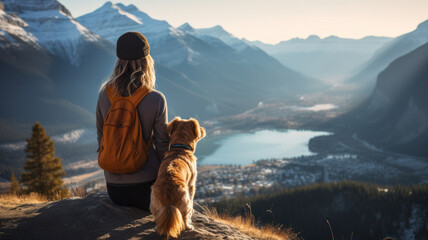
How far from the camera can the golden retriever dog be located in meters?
4.52

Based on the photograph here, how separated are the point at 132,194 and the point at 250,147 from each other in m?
154

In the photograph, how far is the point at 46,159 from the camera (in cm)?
2284

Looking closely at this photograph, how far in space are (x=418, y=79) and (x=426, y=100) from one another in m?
21.4

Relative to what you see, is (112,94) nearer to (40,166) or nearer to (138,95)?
(138,95)

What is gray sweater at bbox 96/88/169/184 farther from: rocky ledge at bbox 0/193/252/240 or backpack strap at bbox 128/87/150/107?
rocky ledge at bbox 0/193/252/240

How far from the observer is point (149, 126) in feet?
16.1

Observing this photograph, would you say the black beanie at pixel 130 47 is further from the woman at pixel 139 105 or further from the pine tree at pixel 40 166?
the pine tree at pixel 40 166

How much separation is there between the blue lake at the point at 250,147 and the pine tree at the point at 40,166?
10395 cm

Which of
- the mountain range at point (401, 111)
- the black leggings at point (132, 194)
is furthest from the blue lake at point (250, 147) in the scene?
the black leggings at point (132, 194)

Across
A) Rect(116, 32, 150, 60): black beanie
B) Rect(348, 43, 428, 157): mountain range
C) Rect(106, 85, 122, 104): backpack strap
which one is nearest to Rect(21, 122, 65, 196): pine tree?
Rect(106, 85, 122, 104): backpack strap

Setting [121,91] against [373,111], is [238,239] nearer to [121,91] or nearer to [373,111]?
[121,91]

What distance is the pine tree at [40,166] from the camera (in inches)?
882

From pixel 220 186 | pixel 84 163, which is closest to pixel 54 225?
pixel 220 186

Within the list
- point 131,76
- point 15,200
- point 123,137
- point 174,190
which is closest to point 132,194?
point 174,190
